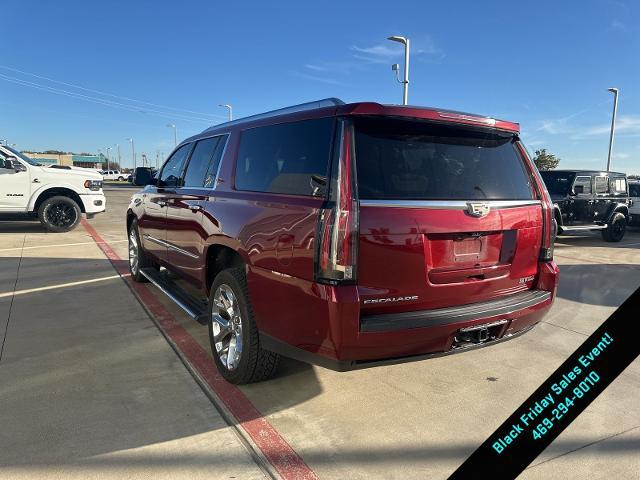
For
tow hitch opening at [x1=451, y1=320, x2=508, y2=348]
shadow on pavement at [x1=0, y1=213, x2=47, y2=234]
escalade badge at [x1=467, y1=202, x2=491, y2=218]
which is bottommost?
shadow on pavement at [x1=0, y1=213, x2=47, y2=234]

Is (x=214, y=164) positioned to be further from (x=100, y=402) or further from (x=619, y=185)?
(x=619, y=185)

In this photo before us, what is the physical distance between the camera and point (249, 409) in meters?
2.95

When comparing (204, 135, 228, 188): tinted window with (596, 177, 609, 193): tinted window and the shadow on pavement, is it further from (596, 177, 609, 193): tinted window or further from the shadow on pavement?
(596, 177, 609, 193): tinted window

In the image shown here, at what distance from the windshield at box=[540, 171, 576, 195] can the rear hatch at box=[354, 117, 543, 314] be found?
880 centimetres

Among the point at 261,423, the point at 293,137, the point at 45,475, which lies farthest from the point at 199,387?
the point at 293,137

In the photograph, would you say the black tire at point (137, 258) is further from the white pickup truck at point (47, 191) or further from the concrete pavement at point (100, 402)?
the white pickup truck at point (47, 191)

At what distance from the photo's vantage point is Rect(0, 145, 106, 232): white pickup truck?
1066 cm

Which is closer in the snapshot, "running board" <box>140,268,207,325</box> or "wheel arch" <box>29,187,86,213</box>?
"running board" <box>140,268,207,325</box>

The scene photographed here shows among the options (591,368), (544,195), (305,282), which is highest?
(544,195)

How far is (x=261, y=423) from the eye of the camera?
2.79 m

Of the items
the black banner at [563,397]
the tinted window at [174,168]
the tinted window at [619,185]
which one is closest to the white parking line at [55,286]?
the tinted window at [174,168]

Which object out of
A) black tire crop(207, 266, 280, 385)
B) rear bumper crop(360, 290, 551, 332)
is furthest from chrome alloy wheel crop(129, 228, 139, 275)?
rear bumper crop(360, 290, 551, 332)

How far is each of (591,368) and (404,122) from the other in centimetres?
198

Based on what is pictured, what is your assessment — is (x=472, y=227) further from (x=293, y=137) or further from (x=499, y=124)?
(x=293, y=137)
